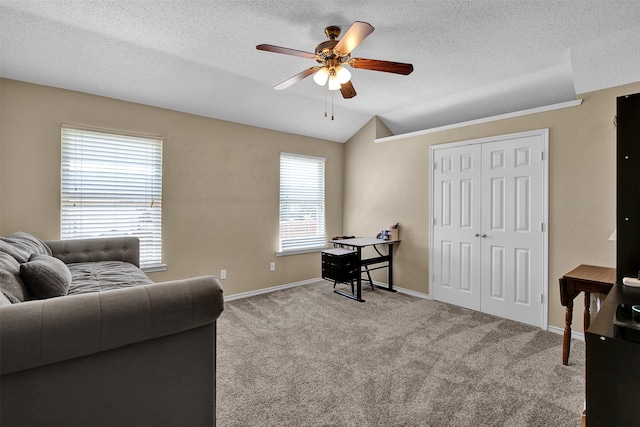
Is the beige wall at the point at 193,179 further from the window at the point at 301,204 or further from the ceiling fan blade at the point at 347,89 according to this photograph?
the ceiling fan blade at the point at 347,89

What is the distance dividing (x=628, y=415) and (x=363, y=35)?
215 cm

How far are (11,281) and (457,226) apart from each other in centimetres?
411

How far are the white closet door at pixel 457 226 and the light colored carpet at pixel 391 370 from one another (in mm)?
375

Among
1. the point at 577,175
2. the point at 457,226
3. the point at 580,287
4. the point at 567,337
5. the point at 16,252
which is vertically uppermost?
the point at 577,175

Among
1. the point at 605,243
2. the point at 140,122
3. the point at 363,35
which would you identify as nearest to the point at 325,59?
the point at 363,35

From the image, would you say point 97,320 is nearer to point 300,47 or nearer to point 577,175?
point 300,47

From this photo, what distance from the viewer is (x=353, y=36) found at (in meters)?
1.98

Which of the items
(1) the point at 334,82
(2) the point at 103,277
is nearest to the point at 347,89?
(1) the point at 334,82

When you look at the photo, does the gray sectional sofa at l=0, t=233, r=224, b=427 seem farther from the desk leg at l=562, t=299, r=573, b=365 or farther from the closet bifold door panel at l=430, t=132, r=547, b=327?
the closet bifold door panel at l=430, t=132, r=547, b=327

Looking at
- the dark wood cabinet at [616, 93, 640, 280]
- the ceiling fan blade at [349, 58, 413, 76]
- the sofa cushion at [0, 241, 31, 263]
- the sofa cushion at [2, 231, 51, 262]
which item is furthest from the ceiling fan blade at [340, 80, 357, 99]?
the sofa cushion at [2, 231, 51, 262]

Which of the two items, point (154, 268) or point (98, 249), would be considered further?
point (154, 268)

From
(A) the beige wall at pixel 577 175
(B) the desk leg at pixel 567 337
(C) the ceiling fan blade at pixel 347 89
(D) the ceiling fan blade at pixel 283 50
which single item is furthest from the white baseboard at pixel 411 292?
(D) the ceiling fan blade at pixel 283 50

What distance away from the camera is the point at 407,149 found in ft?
14.6

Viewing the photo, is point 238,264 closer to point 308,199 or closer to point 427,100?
point 308,199
